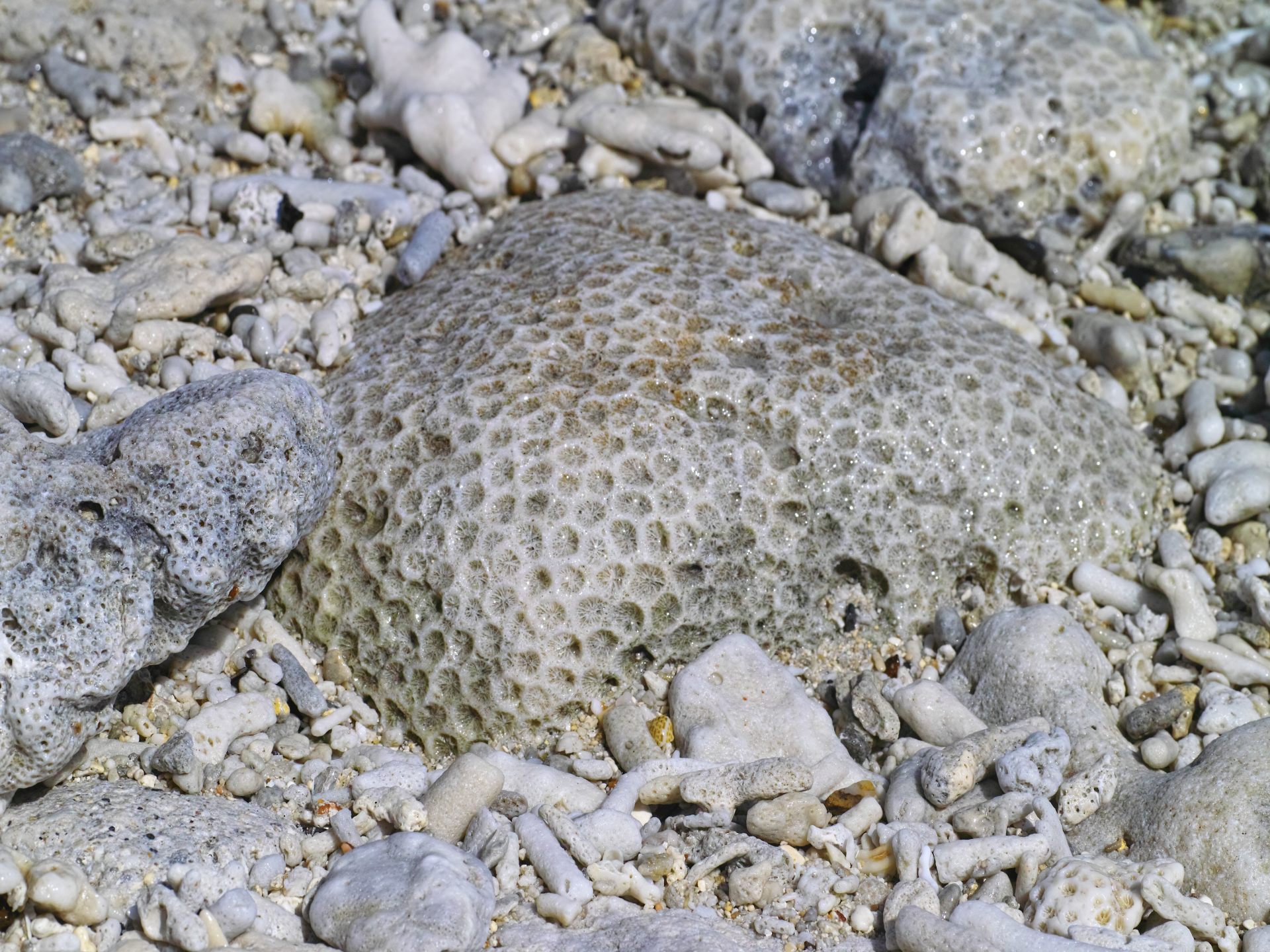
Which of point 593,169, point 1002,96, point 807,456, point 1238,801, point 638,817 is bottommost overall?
point 638,817

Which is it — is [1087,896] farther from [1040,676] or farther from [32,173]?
[32,173]

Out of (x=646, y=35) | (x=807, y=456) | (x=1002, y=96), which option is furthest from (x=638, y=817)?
(x=646, y=35)

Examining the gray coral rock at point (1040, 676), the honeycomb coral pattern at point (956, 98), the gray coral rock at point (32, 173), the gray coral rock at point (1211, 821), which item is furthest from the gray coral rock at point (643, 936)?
the gray coral rock at point (32, 173)

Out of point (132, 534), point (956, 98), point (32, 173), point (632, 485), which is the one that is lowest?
point (632, 485)

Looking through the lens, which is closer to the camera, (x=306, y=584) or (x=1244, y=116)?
(x=306, y=584)

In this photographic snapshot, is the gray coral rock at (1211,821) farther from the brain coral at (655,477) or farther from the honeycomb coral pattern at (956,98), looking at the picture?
the honeycomb coral pattern at (956,98)

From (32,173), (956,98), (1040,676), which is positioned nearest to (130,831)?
(1040,676)

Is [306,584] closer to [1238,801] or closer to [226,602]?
[226,602]
